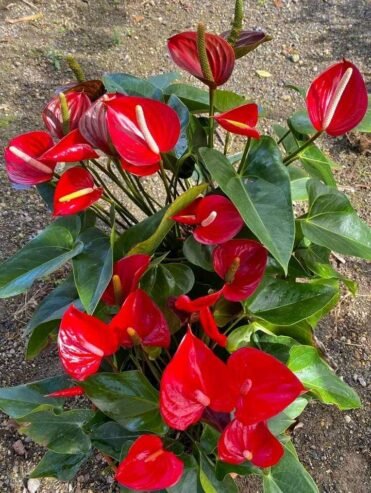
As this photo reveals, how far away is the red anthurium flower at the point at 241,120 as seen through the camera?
28.1 inches

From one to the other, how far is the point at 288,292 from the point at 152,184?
907 mm

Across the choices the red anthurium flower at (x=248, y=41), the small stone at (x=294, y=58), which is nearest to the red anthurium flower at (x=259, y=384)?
the red anthurium flower at (x=248, y=41)

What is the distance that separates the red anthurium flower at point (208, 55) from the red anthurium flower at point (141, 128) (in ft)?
0.29

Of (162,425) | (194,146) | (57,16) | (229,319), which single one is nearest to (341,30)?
(57,16)

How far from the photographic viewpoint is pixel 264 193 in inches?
31.1

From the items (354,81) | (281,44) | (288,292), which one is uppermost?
(354,81)

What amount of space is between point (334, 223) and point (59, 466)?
58 cm

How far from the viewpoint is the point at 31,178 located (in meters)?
0.81

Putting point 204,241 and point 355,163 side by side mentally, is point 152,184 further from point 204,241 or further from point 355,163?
point 204,241

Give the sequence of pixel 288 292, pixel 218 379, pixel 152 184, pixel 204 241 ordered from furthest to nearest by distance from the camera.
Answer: pixel 152 184 → pixel 288 292 → pixel 204 241 → pixel 218 379

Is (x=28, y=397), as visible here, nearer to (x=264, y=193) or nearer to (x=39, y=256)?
(x=39, y=256)

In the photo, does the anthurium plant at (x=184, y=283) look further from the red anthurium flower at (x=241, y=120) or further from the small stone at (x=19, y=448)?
the small stone at (x=19, y=448)

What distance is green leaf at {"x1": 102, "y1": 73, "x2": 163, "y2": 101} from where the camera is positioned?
936 mm

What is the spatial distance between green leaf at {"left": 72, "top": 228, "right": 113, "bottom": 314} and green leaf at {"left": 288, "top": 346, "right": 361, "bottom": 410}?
31 cm
